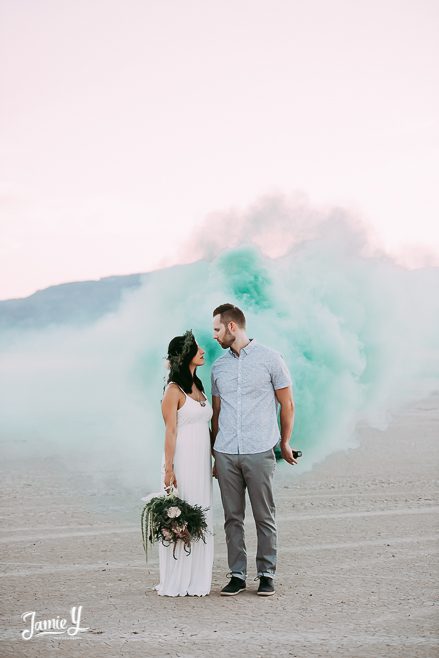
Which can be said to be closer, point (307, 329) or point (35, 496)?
point (307, 329)

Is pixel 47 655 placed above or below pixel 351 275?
below

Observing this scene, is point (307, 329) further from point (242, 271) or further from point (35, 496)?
point (35, 496)

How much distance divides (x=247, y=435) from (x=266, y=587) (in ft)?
3.65

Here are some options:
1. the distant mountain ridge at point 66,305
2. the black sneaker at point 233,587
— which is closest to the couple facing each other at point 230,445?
the black sneaker at point 233,587

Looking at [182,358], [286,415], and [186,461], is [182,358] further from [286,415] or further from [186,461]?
[286,415]

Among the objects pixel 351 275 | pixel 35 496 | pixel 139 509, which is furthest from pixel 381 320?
pixel 35 496

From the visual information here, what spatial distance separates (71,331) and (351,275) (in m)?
32.3

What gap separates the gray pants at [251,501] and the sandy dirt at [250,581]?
255mm

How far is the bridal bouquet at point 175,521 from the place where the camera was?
663 centimetres

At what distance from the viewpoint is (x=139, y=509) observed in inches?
455

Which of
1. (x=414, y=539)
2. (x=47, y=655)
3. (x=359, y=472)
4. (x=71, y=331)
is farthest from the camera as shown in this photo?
(x=71, y=331)

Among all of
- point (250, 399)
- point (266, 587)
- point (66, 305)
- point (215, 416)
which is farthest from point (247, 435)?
point (66, 305)

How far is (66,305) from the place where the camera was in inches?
1880

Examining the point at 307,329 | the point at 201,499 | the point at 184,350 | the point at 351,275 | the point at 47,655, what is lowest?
the point at 47,655
